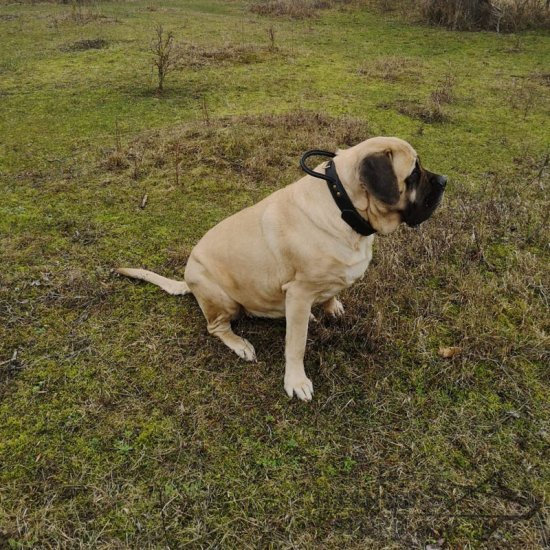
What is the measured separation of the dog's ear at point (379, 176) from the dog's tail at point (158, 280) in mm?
2033

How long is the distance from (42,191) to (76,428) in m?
3.75

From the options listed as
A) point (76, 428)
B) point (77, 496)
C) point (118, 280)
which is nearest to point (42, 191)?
point (118, 280)

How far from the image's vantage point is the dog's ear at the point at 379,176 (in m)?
2.73

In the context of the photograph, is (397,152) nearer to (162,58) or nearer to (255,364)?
(255,364)

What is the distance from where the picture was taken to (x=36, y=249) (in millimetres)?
4711

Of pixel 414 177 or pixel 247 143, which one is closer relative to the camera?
pixel 414 177

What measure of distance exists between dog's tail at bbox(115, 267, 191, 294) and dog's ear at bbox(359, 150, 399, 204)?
80.0 inches

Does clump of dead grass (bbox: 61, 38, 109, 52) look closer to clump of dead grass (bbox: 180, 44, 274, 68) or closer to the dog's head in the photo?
clump of dead grass (bbox: 180, 44, 274, 68)

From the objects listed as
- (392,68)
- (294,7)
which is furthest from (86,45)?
(294,7)

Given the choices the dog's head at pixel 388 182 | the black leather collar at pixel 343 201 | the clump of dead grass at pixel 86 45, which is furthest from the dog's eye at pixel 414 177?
the clump of dead grass at pixel 86 45

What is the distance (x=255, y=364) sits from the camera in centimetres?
353

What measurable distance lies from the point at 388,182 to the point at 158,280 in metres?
2.33

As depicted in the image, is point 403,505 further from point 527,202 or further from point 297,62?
point 297,62

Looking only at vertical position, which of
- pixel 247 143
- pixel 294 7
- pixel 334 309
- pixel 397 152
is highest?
pixel 294 7
